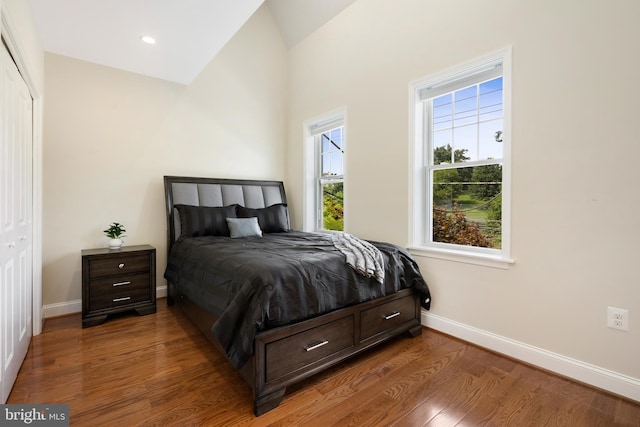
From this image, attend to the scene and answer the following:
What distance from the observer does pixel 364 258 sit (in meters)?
2.23

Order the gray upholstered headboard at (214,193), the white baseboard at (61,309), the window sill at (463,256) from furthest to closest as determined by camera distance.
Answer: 1. the gray upholstered headboard at (214,193)
2. the white baseboard at (61,309)
3. the window sill at (463,256)

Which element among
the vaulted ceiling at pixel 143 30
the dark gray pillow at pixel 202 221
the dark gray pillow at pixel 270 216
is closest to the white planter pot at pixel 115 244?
the dark gray pillow at pixel 202 221

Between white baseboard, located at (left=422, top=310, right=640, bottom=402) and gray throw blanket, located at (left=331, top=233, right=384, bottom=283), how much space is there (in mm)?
883

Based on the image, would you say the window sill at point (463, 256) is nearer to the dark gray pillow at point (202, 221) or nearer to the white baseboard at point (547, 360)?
the white baseboard at point (547, 360)

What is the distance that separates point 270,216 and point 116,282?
1.70 m

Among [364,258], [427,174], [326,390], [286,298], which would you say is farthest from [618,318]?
[286,298]

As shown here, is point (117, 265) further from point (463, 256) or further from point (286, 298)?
point (463, 256)

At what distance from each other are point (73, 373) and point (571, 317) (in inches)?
126

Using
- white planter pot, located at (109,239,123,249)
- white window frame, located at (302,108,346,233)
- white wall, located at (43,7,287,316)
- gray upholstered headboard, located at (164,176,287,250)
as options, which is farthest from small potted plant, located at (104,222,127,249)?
white window frame, located at (302,108,346,233)

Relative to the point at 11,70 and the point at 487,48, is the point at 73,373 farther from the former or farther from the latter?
the point at 487,48

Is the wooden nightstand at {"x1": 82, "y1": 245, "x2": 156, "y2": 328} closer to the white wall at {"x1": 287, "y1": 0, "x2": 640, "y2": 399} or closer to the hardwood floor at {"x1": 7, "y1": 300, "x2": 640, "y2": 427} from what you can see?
the hardwood floor at {"x1": 7, "y1": 300, "x2": 640, "y2": 427}

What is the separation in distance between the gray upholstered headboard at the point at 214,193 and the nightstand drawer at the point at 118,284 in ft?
1.67

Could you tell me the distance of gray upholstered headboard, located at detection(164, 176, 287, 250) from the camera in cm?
348

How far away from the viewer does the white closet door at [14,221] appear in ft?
5.34
